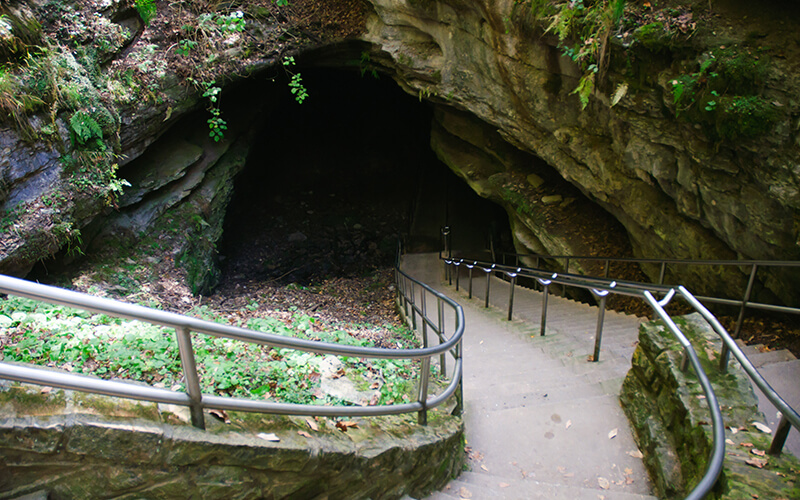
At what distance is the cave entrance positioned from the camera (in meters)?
11.6

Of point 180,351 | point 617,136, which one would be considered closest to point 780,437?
point 180,351

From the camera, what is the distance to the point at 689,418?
102 inches

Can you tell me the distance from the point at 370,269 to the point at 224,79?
5926 millimetres

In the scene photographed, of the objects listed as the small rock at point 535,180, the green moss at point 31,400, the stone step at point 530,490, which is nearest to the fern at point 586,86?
the small rock at point 535,180

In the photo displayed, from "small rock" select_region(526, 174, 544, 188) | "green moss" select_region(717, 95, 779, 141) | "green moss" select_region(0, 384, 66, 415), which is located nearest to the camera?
"green moss" select_region(0, 384, 66, 415)

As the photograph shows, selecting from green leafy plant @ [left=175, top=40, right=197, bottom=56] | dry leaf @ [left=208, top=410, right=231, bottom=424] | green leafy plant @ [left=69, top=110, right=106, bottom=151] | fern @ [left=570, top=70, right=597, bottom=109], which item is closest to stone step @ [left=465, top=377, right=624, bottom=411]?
dry leaf @ [left=208, top=410, right=231, bottom=424]

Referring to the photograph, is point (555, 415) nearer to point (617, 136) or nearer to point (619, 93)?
point (619, 93)

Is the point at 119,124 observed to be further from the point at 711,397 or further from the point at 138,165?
the point at 711,397

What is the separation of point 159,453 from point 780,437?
281 centimetres

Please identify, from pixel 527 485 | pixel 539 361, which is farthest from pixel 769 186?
pixel 527 485

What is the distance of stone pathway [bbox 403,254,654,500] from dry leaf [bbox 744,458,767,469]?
2.16 ft

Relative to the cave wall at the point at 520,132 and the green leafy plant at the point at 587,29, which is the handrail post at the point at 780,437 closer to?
the cave wall at the point at 520,132

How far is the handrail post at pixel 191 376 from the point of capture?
5.09 ft

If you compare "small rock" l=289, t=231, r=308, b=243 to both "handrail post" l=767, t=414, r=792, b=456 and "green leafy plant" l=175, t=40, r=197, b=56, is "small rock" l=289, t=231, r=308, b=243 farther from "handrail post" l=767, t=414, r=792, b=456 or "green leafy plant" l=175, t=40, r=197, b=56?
"handrail post" l=767, t=414, r=792, b=456
